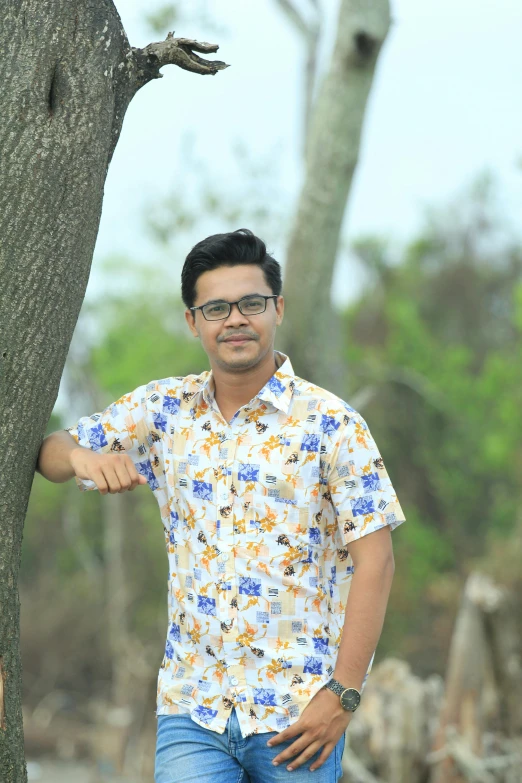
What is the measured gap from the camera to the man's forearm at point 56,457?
9.71 feet

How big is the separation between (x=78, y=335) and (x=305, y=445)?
2716cm

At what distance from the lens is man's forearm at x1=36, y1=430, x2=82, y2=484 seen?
2961 mm

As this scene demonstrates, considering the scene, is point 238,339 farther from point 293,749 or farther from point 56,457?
point 293,749

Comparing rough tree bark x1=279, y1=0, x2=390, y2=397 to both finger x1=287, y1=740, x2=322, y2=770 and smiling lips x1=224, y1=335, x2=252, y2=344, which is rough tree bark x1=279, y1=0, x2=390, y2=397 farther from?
finger x1=287, y1=740, x2=322, y2=770

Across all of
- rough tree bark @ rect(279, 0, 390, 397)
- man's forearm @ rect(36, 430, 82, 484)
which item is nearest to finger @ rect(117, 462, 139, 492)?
man's forearm @ rect(36, 430, 82, 484)

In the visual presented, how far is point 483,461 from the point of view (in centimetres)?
2722

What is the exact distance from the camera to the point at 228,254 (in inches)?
120

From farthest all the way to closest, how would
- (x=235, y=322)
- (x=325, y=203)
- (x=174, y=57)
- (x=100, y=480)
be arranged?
(x=325, y=203) < (x=174, y=57) < (x=235, y=322) < (x=100, y=480)

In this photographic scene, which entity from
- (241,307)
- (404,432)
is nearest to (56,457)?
(241,307)

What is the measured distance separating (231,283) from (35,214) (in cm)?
57

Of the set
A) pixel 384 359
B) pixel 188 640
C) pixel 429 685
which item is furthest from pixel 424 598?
pixel 188 640

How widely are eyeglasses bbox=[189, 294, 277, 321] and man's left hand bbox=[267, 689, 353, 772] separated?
1.04 metres

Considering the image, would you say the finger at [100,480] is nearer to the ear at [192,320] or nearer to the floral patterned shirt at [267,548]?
the floral patterned shirt at [267,548]

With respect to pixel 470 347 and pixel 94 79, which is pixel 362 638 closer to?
pixel 94 79
